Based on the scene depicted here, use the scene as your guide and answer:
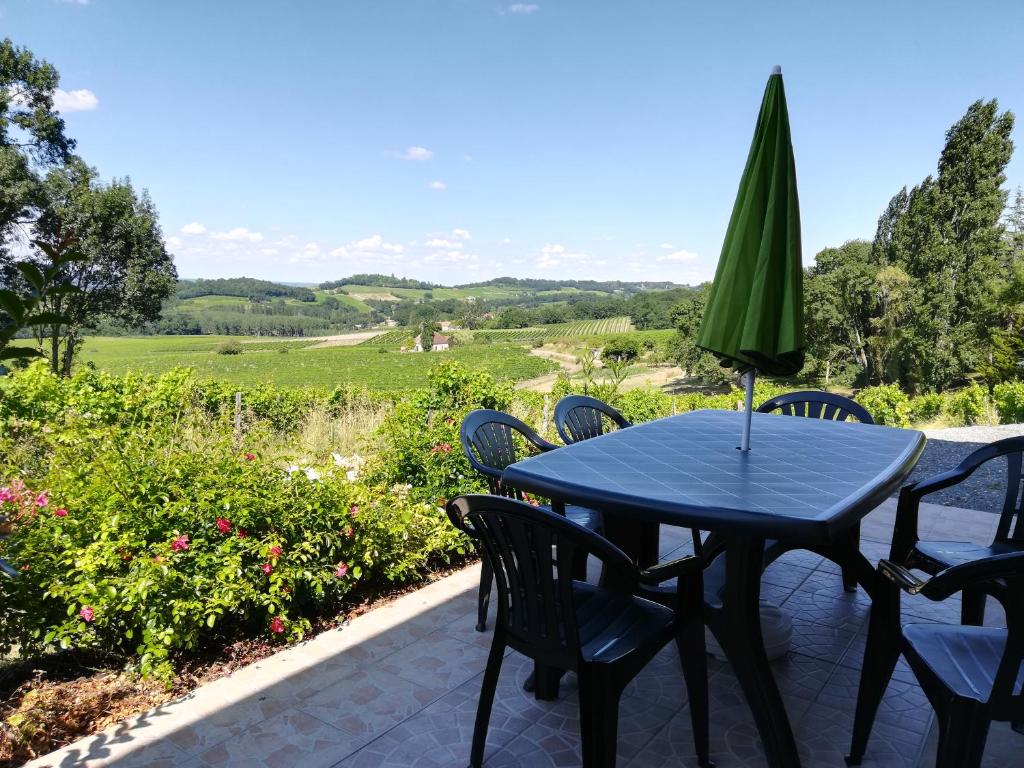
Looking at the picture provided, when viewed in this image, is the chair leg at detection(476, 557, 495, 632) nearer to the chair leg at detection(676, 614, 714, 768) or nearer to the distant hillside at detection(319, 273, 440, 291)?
the chair leg at detection(676, 614, 714, 768)

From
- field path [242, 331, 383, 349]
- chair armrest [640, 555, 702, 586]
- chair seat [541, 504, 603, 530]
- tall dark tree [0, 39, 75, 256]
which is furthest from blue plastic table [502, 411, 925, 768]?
field path [242, 331, 383, 349]

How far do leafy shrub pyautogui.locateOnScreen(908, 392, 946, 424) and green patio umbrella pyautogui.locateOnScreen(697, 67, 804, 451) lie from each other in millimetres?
11902

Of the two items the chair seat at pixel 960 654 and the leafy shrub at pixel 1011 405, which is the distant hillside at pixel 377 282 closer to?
the leafy shrub at pixel 1011 405

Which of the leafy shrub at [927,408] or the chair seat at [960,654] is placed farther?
the leafy shrub at [927,408]

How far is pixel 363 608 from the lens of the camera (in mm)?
2898

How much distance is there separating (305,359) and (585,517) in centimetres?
3687

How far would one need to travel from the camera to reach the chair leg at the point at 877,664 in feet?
5.92

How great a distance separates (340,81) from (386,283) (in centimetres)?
6309

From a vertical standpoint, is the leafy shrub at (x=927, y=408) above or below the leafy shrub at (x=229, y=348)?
above

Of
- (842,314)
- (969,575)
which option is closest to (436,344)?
(842,314)

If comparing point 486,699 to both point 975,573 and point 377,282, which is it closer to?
point 975,573

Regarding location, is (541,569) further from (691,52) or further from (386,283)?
(386,283)

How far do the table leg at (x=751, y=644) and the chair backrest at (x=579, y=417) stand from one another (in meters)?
1.38

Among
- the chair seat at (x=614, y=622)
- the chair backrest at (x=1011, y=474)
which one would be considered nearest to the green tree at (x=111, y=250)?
the chair seat at (x=614, y=622)
